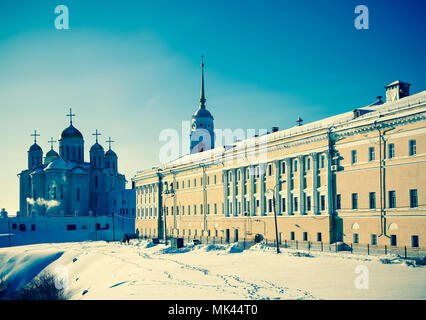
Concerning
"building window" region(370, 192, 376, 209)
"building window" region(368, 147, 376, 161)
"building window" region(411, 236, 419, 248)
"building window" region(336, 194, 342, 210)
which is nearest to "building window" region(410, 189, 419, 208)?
"building window" region(411, 236, 419, 248)

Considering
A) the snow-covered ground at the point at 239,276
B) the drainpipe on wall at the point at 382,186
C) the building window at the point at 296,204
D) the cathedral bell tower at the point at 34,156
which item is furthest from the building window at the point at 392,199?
the cathedral bell tower at the point at 34,156

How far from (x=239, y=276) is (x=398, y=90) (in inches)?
1063

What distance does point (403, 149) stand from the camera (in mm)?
38969

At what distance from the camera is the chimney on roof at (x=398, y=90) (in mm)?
46438

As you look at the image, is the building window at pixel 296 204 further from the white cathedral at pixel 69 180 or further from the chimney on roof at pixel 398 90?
the white cathedral at pixel 69 180

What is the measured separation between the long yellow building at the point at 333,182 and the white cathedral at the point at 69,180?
157 ft

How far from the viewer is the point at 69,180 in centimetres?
10594

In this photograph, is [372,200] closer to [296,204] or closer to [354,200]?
[354,200]

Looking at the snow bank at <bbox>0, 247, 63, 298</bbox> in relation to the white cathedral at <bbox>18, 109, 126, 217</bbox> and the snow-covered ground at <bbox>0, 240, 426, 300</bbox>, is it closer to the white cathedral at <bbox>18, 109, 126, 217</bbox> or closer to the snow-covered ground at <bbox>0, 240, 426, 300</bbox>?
the snow-covered ground at <bbox>0, 240, 426, 300</bbox>

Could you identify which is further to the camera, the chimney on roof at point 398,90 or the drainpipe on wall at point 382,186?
the chimney on roof at point 398,90

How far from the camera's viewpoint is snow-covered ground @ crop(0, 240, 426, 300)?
25.5 m

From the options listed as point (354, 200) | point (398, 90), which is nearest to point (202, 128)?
point (398, 90)

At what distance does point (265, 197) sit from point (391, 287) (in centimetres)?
2996
